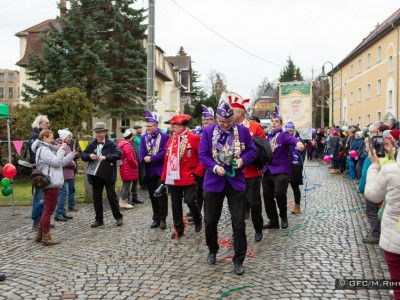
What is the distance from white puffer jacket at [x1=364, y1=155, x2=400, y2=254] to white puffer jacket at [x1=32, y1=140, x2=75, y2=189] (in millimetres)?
4761

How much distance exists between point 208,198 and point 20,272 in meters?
2.48

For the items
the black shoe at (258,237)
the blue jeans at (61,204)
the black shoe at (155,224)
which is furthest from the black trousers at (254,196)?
the blue jeans at (61,204)

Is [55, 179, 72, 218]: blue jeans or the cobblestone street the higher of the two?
[55, 179, 72, 218]: blue jeans

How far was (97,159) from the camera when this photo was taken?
814cm

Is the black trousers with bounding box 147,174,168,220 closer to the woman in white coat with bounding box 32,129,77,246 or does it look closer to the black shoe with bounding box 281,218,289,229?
the woman in white coat with bounding box 32,129,77,246

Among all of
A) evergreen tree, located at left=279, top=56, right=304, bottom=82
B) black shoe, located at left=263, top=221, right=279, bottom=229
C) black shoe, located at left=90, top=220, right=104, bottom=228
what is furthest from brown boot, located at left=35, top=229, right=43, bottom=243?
evergreen tree, located at left=279, top=56, right=304, bottom=82

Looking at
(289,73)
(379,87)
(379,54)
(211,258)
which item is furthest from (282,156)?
(289,73)

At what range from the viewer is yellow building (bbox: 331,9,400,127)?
121ft

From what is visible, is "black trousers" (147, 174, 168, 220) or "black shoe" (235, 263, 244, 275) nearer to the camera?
"black shoe" (235, 263, 244, 275)

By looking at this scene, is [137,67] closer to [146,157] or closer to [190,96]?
[146,157]

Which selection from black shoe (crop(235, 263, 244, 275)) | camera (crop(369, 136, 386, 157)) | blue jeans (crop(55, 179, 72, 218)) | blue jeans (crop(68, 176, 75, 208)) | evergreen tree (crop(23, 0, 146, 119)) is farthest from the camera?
evergreen tree (crop(23, 0, 146, 119))

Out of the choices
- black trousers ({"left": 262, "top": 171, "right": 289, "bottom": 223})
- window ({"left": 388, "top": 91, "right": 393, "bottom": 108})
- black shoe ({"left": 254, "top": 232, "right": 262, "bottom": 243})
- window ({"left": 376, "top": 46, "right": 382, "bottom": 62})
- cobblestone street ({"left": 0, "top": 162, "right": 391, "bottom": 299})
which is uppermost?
window ({"left": 376, "top": 46, "right": 382, "bottom": 62})

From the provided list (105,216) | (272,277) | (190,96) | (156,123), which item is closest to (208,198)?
(272,277)

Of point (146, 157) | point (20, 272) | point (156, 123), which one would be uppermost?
point (156, 123)
